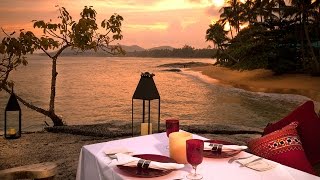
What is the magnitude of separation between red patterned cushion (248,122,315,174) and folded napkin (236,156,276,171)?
1.51 feet

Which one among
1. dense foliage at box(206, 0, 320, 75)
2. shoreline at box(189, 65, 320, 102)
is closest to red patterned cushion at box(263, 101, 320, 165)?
shoreline at box(189, 65, 320, 102)

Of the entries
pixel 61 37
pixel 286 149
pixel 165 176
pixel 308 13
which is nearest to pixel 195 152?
pixel 165 176

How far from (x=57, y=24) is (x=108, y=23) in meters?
0.99

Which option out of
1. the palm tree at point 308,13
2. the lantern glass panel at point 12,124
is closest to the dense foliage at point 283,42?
the palm tree at point 308,13

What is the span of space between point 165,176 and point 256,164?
0.58 metres

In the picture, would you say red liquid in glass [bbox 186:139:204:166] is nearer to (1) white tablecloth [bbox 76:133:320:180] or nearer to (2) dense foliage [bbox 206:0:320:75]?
(1) white tablecloth [bbox 76:133:320:180]

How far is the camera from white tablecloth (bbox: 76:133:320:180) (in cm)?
184

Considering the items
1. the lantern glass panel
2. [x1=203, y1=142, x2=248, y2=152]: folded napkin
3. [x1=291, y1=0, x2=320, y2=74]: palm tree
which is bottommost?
the lantern glass panel

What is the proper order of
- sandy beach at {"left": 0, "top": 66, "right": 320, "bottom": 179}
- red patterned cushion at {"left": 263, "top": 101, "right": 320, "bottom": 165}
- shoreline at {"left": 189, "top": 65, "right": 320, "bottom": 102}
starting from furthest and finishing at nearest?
shoreline at {"left": 189, "top": 65, "right": 320, "bottom": 102}, sandy beach at {"left": 0, "top": 66, "right": 320, "bottom": 179}, red patterned cushion at {"left": 263, "top": 101, "right": 320, "bottom": 165}

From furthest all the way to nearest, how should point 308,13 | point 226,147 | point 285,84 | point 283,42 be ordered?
point 283,42, point 308,13, point 285,84, point 226,147

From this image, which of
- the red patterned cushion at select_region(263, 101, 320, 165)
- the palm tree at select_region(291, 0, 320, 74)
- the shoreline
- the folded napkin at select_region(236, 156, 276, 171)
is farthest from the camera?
the palm tree at select_region(291, 0, 320, 74)

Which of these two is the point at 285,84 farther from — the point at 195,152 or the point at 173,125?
the point at 195,152

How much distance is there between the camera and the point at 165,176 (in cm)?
183

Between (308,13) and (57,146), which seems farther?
(308,13)
